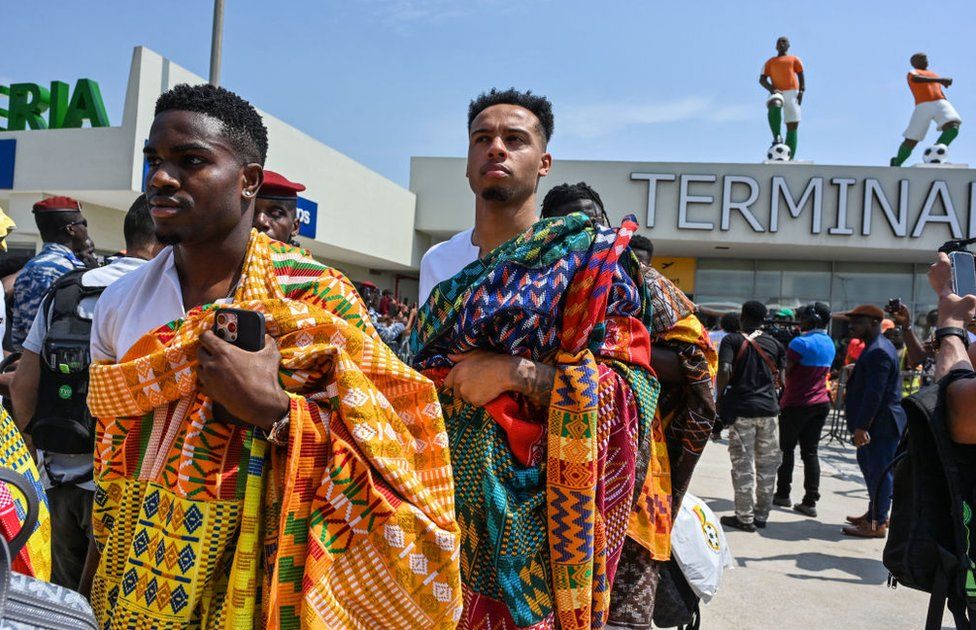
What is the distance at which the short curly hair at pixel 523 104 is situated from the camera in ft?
8.02

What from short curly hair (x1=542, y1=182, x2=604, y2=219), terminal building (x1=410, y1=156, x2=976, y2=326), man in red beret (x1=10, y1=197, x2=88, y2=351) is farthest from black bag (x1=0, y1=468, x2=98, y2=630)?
terminal building (x1=410, y1=156, x2=976, y2=326)

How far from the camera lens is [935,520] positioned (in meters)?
2.25

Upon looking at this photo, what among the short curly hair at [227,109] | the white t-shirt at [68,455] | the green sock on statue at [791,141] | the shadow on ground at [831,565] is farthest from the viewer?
the green sock on statue at [791,141]

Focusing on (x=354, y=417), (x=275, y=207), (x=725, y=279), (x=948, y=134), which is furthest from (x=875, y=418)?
(x=948, y=134)

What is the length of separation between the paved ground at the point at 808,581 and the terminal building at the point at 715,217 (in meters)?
8.96

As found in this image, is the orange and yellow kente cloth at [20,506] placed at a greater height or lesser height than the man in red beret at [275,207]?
lesser

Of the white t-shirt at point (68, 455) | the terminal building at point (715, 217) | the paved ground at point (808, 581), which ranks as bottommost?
the paved ground at point (808, 581)

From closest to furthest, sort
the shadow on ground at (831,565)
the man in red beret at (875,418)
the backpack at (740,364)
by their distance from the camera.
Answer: the shadow on ground at (831,565), the man in red beret at (875,418), the backpack at (740,364)

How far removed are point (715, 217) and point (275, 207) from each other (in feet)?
47.3

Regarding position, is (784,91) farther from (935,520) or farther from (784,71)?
(935,520)

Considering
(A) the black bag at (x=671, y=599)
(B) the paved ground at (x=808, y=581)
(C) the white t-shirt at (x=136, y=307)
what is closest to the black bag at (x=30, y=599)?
(C) the white t-shirt at (x=136, y=307)

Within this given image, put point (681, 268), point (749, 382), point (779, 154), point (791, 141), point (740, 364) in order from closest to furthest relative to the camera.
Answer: point (749, 382) → point (740, 364) → point (779, 154) → point (791, 141) → point (681, 268)

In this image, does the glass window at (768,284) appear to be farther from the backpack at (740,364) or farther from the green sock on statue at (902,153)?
the backpack at (740,364)

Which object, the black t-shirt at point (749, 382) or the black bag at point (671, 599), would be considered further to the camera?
the black t-shirt at point (749, 382)
